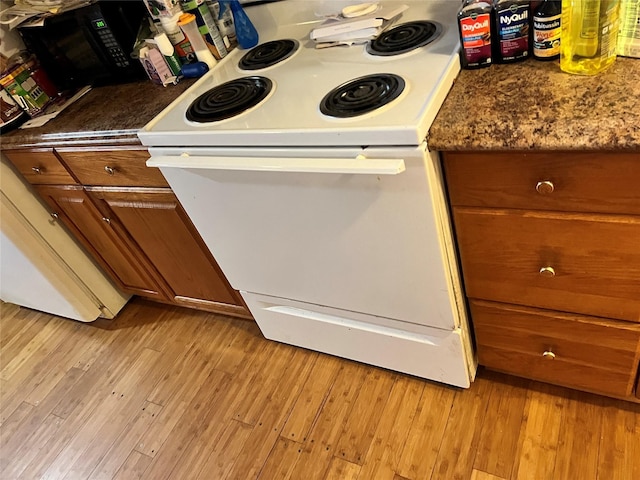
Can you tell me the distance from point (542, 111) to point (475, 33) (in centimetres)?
24

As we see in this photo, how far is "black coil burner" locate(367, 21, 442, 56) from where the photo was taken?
1.15m

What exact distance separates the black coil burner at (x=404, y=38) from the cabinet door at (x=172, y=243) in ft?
2.33

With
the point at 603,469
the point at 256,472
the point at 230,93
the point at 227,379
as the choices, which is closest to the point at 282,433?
the point at 256,472

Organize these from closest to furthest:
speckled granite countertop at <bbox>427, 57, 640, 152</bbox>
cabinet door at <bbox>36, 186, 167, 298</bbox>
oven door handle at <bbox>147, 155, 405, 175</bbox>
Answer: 1. speckled granite countertop at <bbox>427, 57, 640, 152</bbox>
2. oven door handle at <bbox>147, 155, 405, 175</bbox>
3. cabinet door at <bbox>36, 186, 167, 298</bbox>

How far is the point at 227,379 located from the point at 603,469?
1.14 metres

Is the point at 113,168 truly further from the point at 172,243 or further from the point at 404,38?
the point at 404,38

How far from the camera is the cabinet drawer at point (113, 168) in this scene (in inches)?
54.2

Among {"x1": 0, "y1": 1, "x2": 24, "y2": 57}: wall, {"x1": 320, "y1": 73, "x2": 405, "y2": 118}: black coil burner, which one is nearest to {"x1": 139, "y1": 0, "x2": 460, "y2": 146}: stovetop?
{"x1": 320, "y1": 73, "x2": 405, "y2": 118}: black coil burner

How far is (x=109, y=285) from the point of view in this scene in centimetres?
204

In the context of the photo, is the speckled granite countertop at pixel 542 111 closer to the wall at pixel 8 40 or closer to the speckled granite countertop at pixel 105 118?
the speckled granite countertop at pixel 105 118

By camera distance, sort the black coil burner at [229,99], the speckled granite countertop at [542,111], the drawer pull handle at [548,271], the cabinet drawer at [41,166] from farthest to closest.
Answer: the cabinet drawer at [41,166], the black coil burner at [229,99], the drawer pull handle at [548,271], the speckled granite countertop at [542,111]

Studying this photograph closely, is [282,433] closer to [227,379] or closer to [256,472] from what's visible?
[256,472]

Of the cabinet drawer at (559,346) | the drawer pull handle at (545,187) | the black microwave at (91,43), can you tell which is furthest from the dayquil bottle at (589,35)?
the black microwave at (91,43)

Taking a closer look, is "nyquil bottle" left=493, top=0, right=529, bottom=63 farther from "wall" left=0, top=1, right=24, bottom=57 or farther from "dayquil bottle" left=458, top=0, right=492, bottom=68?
"wall" left=0, top=1, right=24, bottom=57
